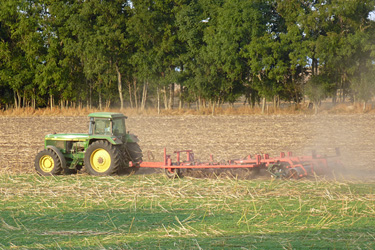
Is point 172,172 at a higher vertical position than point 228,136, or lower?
lower

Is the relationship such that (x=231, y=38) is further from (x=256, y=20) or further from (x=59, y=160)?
(x=59, y=160)

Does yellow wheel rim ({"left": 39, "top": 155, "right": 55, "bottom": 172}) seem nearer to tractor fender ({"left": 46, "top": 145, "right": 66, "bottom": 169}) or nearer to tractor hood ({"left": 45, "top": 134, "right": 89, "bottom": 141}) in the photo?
tractor fender ({"left": 46, "top": 145, "right": 66, "bottom": 169})

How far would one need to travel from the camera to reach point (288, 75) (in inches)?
1708

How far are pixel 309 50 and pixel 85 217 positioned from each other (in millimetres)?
33731

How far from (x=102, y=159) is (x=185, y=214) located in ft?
16.1

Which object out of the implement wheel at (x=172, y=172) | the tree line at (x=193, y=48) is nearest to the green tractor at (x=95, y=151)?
the implement wheel at (x=172, y=172)

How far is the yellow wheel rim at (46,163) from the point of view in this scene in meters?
13.3

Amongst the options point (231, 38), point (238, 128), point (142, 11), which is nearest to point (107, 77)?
point (142, 11)

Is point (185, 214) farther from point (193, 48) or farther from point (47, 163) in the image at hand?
point (193, 48)

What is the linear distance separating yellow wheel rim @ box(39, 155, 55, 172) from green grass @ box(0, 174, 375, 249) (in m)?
1.13

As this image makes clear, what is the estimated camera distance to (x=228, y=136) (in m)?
23.7

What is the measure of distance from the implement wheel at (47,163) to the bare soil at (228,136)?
1169mm

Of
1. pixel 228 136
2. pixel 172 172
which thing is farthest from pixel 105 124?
pixel 228 136

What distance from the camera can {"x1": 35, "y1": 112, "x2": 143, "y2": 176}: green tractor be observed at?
41.9 ft
